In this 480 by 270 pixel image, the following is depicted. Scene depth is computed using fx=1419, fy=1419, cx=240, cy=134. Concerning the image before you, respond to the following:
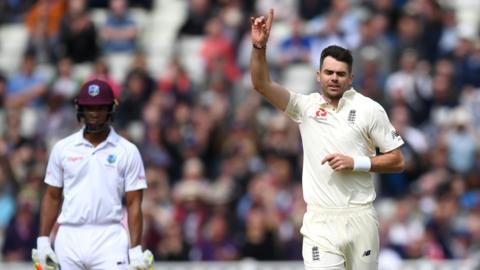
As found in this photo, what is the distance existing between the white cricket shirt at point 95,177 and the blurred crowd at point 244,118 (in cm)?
582

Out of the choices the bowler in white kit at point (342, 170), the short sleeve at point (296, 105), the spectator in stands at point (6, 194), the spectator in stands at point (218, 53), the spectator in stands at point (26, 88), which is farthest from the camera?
the spectator in stands at point (26, 88)

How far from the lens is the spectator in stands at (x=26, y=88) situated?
19094mm

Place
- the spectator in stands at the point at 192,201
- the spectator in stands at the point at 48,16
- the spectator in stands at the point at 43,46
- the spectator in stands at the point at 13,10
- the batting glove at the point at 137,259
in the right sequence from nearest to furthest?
the batting glove at the point at 137,259 → the spectator in stands at the point at 192,201 → the spectator in stands at the point at 43,46 → the spectator in stands at the point at 48,16 → the spectator in stands at the point at 13,10

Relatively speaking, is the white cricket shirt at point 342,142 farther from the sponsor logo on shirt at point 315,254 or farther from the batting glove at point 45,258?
the batting glove at point 45,258

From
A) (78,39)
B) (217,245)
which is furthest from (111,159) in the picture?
(78,39)

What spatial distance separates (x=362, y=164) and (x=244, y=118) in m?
8.16

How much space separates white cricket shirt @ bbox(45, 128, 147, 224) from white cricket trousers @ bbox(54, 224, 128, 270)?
6cm

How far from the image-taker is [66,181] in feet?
33.4

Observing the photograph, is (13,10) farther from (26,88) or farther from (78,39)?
(26,88)

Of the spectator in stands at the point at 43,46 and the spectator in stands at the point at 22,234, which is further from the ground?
the spectator in stands at the point at 43,46

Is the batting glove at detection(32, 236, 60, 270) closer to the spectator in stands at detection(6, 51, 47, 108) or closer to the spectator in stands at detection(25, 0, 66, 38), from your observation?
the spectator in stands at detection(6, 51, 47, 108)

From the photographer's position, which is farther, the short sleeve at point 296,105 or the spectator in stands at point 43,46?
the spectator in stands at point 43,46

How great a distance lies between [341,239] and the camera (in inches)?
Result: 379

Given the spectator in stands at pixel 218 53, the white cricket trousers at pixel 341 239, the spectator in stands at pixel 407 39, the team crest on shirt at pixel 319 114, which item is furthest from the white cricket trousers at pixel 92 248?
the spectator in stands at pixel 407 39
